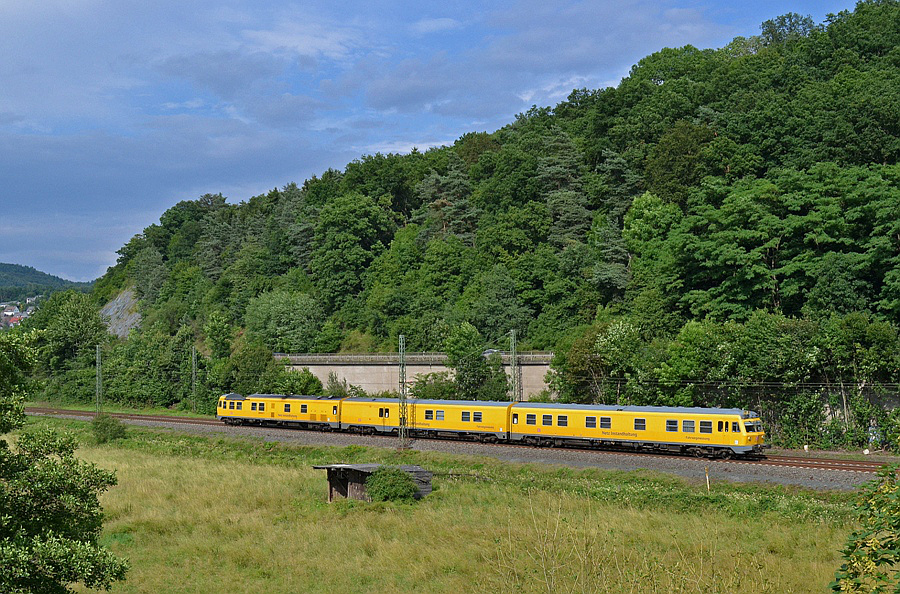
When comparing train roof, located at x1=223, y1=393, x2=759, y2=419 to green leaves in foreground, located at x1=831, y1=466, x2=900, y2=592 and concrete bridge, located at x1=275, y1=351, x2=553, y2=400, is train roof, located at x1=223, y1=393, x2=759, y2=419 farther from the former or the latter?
green leaves in foreground, located at x1=831, y1=466, x2=900, y2=592

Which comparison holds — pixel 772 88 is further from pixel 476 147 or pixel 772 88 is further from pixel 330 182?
pixel 330 182

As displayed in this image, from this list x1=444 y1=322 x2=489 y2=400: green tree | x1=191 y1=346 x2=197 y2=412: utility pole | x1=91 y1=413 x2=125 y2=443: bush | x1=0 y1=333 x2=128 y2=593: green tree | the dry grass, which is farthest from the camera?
Result: x1=191 y1=346 x2=197 y2=412: utility pole

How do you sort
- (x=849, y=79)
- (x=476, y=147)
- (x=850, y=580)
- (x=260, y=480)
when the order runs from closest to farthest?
(x=850, y=580) → (x=260, y=480) → (x=849, y=79) → (x=476, y=147)

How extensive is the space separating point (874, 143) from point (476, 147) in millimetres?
52626

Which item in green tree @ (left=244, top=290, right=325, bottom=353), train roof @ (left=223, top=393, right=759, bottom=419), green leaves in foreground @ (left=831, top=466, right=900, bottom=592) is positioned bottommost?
train roof @ (left=223, top=393, right=759, bottom=419)

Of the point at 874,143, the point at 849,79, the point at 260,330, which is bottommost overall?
the point at 260,330

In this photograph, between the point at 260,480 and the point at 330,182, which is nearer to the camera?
the point at 260,480

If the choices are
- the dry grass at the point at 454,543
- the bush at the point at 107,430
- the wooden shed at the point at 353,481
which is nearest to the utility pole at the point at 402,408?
the dry grass at the point at 454,543

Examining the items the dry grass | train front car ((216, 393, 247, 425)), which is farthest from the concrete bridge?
the dry grass

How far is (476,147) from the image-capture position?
96312mm

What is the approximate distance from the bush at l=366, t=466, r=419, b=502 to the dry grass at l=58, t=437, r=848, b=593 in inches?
28.4

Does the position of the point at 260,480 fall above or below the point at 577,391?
below

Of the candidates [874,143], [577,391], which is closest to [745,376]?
[577,391]

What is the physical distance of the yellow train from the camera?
35.8 metres
